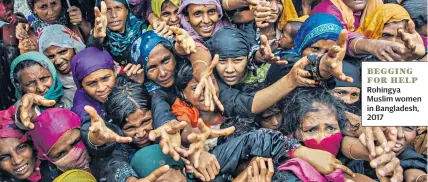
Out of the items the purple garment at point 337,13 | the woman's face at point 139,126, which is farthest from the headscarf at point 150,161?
the purple garment at point 337,13

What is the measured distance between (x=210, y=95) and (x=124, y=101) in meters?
0.56

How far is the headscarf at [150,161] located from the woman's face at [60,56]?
2.59 feet

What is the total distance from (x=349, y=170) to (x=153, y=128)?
1192mm

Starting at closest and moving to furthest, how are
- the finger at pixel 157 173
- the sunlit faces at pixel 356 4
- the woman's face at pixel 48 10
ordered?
1. the finger at pixel 157 173
2. the sunlit faces at pixel 356 4
3. the woman's face at pixel 48 10

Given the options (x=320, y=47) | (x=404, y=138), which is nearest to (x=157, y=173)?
(x=320, y=47)

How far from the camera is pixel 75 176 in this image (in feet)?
12.7

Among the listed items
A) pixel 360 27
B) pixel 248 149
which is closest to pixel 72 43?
pixel 248 149

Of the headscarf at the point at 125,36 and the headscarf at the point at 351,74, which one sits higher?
the headscarf at the point at 125,36

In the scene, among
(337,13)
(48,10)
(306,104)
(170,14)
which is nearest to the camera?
(306,104)

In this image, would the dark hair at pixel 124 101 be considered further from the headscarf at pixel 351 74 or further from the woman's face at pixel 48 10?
the headscarf at pixel 351 74

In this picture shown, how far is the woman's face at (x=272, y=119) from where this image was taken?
162 inches

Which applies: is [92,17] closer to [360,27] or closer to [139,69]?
[139,69]

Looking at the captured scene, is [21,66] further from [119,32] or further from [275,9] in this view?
[275,9]

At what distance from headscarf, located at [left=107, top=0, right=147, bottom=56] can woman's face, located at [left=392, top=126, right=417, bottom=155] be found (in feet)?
5.67
